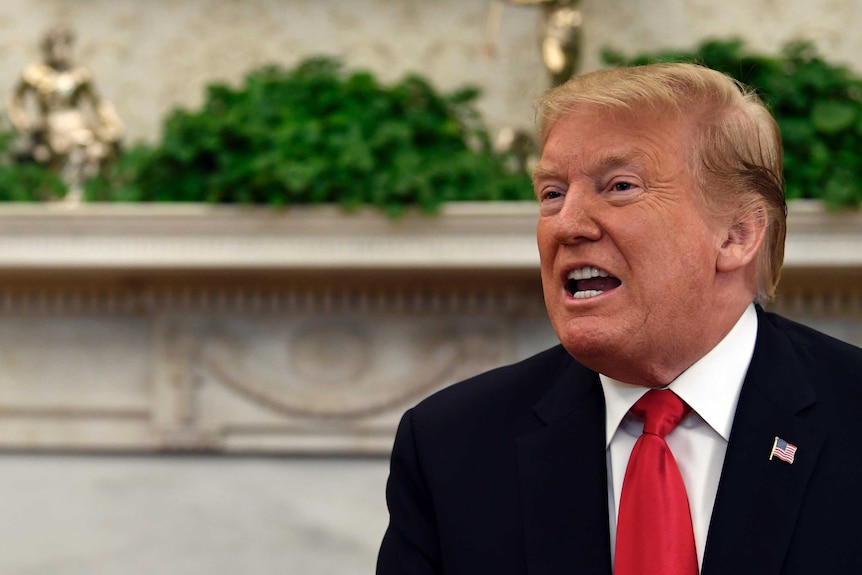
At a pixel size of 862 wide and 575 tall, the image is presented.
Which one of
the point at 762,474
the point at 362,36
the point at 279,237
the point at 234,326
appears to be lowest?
the point at 234,326

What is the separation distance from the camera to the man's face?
110 cm

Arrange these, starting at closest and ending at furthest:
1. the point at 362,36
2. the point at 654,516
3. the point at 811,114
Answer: the point at 654,516 → the point at 811,114 → the point at 362,36

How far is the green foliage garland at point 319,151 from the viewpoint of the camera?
9.15ft

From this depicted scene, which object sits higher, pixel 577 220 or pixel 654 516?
pixel 577 220

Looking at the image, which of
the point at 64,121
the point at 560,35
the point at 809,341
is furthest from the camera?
the point at 64,121

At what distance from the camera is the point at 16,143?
326 cm

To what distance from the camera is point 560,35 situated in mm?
3039

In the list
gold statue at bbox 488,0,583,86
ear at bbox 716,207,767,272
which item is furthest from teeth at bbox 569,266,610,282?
gold statue at bbox 488,0,583,86

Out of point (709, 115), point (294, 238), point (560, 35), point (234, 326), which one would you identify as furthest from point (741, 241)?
point (234, 326)

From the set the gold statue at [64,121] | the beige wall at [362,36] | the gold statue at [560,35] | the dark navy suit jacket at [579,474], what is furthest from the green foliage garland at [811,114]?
the dark navy suit jacket at [579,474]

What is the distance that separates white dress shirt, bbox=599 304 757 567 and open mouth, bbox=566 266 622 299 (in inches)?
4.8

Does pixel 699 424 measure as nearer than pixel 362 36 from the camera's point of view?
Yes

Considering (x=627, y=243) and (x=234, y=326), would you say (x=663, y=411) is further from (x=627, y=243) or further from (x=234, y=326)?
(x=234, y=326)

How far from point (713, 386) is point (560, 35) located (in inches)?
80.5
